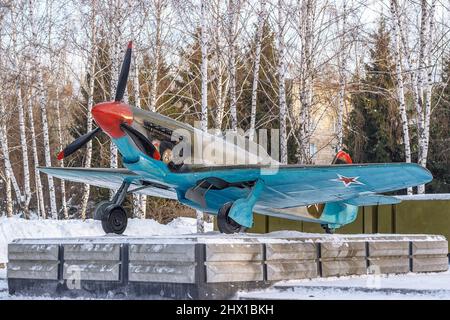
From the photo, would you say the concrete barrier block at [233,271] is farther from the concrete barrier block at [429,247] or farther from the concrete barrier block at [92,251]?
the concrete barrier block at [429,247]

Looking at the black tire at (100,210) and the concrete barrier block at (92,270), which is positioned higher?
the black tire at (100,210)

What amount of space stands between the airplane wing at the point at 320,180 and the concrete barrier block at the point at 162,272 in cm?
275

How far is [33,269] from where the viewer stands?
30.7 ft

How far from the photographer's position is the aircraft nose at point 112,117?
10062mm

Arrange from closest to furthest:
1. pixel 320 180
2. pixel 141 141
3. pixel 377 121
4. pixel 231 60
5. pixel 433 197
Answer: pixel 141 141 → pixel 320 180 → pixel 433 197 → pixel 231 60 → pixel 377 121

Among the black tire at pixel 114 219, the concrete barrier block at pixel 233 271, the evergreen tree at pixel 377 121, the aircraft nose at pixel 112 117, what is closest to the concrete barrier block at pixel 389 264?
the concrete barrier block at pixel 233 271

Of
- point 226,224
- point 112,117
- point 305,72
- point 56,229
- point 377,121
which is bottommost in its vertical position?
point 56,229

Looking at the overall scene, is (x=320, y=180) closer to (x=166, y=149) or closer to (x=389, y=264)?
(x=389, y=264)

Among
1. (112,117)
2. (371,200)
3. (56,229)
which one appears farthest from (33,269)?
(56,229)

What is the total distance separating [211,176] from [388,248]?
280 cm

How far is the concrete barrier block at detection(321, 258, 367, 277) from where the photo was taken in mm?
9352

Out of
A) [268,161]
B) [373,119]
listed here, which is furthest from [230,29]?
[373,119]

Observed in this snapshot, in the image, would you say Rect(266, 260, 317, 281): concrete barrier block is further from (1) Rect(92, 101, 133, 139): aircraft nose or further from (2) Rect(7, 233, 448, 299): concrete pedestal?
(1) Rect(92, 101, 133, 139): aircraft nose

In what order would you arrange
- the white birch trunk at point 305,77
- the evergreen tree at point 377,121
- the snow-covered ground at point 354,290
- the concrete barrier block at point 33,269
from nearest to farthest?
the snow-covered ground at point 354,290 → the concrete barrier block at point 33,269 → the white birch trunk at point 305,77 → the evergreen tree at point 377,121
